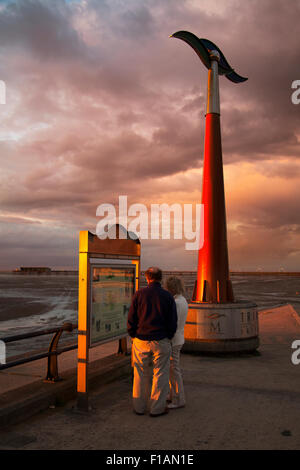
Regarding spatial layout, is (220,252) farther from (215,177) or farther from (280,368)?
(280,368)

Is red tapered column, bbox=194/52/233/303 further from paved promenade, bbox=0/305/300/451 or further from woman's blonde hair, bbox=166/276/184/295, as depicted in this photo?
woman's blonde hair, bbox=166/276/184/295

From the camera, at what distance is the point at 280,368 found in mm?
7352

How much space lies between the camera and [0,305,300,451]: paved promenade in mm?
3959

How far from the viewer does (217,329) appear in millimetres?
8164

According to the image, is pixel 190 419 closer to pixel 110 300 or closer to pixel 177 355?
pixel 177 355

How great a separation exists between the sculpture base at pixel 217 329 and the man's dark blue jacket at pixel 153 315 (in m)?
3.56

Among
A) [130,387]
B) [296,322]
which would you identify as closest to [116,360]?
[130,387]

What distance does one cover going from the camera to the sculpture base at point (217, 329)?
816 cm

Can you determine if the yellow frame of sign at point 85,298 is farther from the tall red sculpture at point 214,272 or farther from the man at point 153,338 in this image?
the tall red sculpture at point 214,272

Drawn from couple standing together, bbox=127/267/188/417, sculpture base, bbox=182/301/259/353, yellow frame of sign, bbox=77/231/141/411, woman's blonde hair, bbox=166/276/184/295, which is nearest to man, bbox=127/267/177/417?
couple standing together, bbox=127/267/188/417

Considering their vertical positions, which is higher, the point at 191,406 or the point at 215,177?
the point at 215,177

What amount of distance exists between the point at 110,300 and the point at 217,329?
3269 mm
